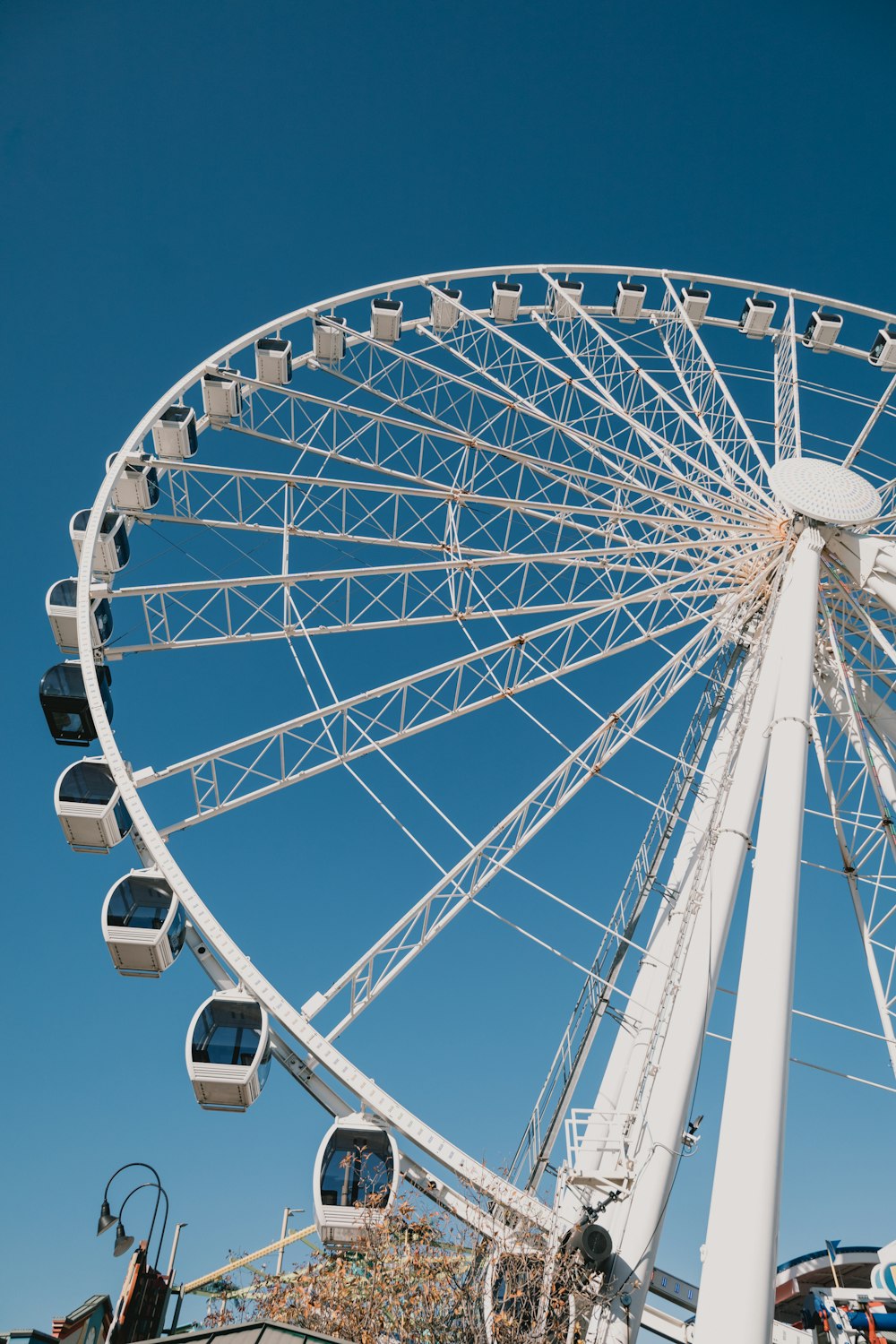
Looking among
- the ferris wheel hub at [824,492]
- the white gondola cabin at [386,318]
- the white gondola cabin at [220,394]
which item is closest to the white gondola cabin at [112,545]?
the white gondola cabin at [220,394]

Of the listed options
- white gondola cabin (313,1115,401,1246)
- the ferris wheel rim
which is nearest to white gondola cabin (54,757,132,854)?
the ferris wheel rim

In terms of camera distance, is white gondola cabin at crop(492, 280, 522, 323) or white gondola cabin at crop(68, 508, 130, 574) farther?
white gondola cabin at crop(492, 280, 522, 323)

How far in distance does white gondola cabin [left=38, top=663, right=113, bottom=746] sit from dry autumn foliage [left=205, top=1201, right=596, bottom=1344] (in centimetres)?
813

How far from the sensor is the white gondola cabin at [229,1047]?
12773mm

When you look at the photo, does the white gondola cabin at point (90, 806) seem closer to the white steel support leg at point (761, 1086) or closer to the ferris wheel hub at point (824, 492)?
the white steel support leg at point (761, 1086)

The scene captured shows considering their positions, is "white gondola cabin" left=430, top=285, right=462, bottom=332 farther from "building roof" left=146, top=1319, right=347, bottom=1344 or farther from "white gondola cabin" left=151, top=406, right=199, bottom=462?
"building roof" left=146, top=1319, right=347, bottom=1344

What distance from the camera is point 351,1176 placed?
1215cm

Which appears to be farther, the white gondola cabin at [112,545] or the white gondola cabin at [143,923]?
the white gondola cabin at [112,545]

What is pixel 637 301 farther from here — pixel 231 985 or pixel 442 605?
pixel 231 985

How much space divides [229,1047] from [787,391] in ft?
51.4

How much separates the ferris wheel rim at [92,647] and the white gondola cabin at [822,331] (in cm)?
33

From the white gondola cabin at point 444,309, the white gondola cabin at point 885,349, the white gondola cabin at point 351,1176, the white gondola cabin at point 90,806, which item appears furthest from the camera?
the white gondola cabin at point 885,349

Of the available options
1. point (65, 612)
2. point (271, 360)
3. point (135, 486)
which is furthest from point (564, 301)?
point (65, 612)

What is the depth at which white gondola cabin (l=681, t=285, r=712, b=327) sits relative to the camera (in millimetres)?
23250
